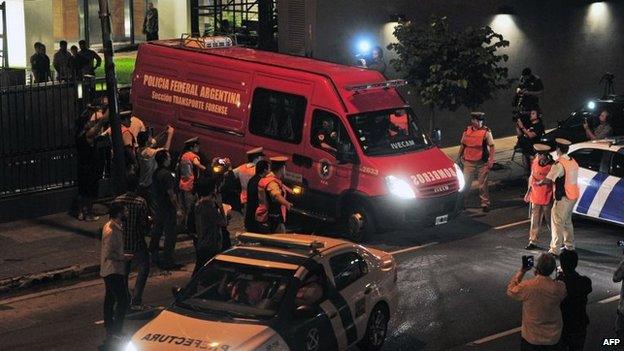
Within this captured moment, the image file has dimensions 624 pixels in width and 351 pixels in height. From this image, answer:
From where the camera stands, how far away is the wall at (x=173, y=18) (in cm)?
3021

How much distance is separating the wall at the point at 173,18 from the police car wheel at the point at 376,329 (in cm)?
1836

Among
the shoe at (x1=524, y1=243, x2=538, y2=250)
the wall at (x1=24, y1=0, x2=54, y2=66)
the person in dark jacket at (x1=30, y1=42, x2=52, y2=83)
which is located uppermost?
the wall at (x1=24, y1=0, x2=54, y2=66)

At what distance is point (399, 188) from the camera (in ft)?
56.9

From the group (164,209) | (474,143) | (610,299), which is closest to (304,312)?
(164,209)

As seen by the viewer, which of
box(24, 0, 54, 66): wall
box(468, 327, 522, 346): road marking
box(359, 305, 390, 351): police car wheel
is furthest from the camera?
box(24, 0, 54, 66): wall

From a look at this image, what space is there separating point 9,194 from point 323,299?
9.41 meters

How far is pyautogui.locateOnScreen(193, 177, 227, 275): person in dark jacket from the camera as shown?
46.5ft

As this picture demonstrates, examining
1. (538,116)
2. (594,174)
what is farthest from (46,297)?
(538,116)

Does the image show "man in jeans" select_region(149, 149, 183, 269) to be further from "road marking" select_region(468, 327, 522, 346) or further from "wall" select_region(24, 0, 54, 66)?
"wall" select_region(24, 0, 54, 66)

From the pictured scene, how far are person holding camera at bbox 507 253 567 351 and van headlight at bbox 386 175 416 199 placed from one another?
6.75m

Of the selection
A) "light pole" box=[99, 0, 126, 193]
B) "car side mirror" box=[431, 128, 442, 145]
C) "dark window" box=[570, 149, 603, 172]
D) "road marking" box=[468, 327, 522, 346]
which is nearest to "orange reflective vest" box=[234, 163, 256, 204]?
"light pole" box=[99, 0, 126, 193]

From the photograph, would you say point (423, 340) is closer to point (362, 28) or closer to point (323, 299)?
point (323, 299)

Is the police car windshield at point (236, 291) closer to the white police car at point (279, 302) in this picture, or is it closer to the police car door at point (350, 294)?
the white police car at point (279, 302)

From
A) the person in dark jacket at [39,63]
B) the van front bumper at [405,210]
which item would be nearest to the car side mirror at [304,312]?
the van front bumper at [405,210]
